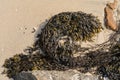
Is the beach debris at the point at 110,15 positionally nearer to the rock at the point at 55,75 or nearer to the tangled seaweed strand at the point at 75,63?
the tangled seaweed strand at the point at 75,63

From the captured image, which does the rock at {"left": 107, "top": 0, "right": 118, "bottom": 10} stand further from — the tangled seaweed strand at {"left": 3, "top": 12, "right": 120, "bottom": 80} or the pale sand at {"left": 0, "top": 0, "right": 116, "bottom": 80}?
the tangled seaweed strand at {"left": 3, "top": 12, "right": 120, "bottom": 80}

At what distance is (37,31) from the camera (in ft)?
24.5

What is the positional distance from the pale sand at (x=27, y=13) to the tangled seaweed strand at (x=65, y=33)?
11 centimetres

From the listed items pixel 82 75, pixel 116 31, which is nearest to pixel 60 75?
pixel 82 75

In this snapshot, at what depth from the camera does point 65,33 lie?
7.38 meters

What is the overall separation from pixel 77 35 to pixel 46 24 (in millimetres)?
401

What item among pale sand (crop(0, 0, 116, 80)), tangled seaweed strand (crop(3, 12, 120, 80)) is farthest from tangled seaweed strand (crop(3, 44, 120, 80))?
pale sand (crop(0, 0, 116, 80))

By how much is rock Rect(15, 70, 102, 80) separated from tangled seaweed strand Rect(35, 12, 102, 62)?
202 millimetres

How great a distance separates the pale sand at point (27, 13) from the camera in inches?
293

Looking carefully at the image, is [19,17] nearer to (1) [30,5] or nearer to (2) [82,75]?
(1) [30,5]

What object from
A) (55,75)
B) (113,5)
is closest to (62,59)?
(55,75)

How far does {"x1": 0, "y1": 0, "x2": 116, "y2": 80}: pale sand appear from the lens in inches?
293

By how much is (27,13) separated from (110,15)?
100 centimetres

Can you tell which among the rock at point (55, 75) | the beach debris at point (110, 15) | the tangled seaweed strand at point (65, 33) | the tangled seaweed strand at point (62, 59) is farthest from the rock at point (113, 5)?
the rock at point (55, 75)
